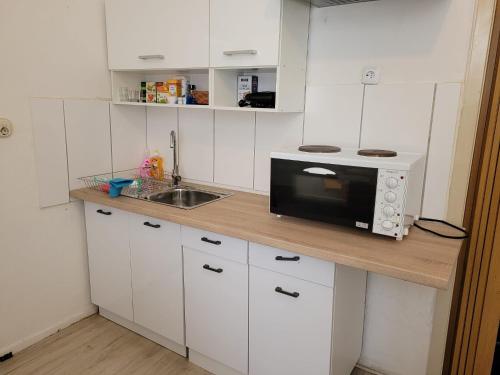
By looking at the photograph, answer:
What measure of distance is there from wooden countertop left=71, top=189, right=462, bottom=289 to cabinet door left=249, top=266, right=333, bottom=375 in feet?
0.60

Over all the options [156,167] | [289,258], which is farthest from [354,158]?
[156,167]

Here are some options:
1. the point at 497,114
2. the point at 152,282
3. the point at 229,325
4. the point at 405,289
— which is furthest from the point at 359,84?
the point at 152,282

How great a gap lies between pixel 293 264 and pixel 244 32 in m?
1.11

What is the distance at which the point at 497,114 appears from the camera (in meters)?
1.48

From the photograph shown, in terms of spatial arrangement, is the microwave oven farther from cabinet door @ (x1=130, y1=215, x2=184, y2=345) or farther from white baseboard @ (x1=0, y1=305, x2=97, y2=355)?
white baseboard @ (x1=0, y1=305, x2=97, y2=355)

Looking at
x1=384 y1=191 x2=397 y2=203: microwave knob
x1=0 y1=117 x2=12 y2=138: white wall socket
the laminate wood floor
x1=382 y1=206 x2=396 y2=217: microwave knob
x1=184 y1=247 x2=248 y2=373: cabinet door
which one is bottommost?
the laminate wood floor

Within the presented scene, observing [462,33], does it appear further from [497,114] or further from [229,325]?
[229,325]

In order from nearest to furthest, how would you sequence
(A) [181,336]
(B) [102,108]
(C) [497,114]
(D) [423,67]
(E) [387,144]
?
(C) [497,114]
(D) [423,67]
(E) [387,144]
(A) [181,336]
(B) [102,108]

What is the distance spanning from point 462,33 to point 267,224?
1.15 metres

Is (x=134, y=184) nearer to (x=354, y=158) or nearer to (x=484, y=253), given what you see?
(x=354, y=158)

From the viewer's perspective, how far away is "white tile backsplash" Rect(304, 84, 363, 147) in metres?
1.80

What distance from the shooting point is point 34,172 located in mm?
2029

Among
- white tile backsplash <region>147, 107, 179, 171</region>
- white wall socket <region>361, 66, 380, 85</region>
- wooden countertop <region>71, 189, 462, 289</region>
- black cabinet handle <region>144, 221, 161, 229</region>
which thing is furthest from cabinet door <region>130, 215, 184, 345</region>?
white wall socket <region>361, 66, 380, 85</region>

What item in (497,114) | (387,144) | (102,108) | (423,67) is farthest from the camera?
(102,108)
